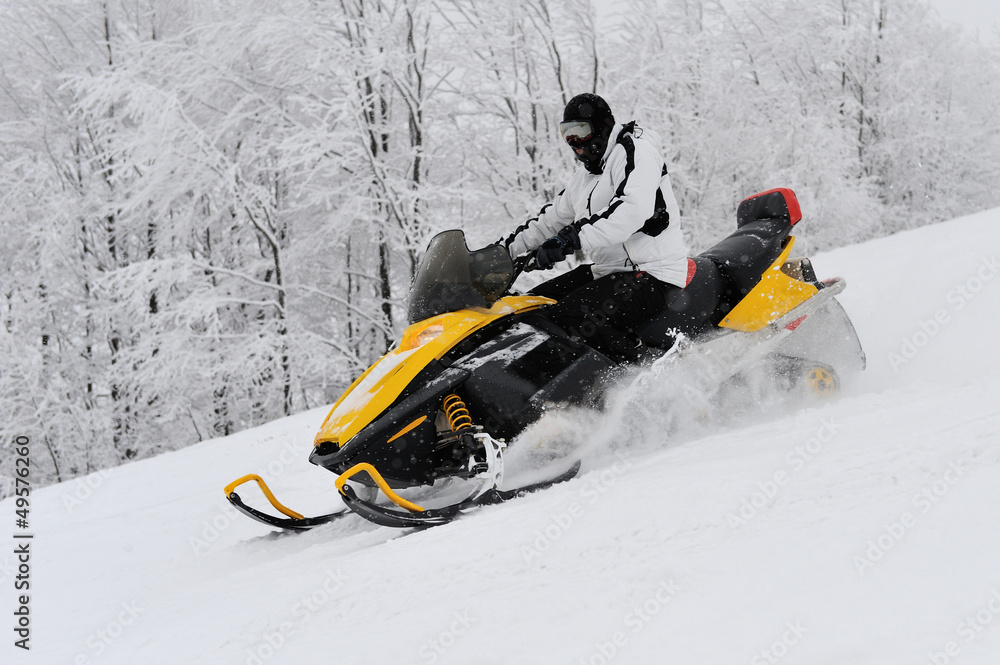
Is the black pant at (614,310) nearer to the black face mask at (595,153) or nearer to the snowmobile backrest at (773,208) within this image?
the black face mask at (595,153)

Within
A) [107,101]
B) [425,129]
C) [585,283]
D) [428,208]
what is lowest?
[585,283]

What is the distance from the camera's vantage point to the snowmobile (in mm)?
3035

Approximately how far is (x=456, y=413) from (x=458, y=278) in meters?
0.70

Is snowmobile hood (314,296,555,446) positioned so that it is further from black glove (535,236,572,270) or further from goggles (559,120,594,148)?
goggles (559,120,594,148)

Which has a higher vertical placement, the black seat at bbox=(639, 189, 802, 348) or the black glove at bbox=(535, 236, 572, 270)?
the black glove at bbox=(535, 236, 572, 270)

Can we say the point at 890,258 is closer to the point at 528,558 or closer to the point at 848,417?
the point at 848,417

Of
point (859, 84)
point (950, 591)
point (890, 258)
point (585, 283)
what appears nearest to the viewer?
point (950, 591)

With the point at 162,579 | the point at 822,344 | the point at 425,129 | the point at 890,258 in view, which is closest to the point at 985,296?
the point at 822,344

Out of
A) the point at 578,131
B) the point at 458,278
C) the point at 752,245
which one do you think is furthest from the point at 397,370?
the point at 752,245

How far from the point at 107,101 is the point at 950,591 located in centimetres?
1185

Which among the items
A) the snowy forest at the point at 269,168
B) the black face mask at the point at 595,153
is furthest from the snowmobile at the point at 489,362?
the snowy forest at the point at 269,168

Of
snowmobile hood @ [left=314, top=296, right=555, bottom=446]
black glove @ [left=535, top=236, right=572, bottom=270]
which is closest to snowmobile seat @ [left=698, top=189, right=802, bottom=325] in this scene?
black glove @ [left=535, top=236, right=572, bottom=270]

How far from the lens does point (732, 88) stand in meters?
14.5

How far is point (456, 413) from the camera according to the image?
122 inches
